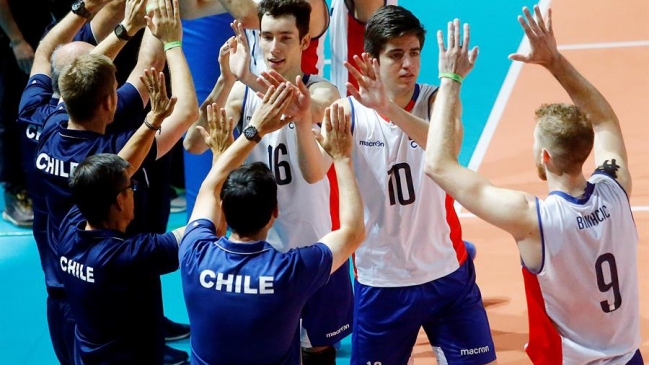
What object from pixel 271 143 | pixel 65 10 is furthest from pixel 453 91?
pixel 65 10

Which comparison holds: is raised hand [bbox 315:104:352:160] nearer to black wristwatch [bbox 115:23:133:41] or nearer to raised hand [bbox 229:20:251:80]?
raised hand [bbox 229:20:251:80]

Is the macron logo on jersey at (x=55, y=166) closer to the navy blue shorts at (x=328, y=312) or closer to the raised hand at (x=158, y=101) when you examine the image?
the raised hand at (x=158, y=101)

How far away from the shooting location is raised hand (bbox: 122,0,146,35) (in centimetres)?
588

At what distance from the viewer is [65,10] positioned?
28.5 ft

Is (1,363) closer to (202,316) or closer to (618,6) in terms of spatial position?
(202,316)

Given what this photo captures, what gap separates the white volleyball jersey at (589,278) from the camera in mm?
4336

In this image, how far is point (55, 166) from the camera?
→ 5379 mm

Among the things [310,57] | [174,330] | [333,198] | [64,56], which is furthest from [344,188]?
[174,330]

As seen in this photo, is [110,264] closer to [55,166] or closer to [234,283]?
[234,283]

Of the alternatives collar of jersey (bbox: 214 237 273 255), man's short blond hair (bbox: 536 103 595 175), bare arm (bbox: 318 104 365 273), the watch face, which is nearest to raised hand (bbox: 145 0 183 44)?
the watch face

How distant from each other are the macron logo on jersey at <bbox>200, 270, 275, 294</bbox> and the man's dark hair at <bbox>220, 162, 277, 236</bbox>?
20 centimetres

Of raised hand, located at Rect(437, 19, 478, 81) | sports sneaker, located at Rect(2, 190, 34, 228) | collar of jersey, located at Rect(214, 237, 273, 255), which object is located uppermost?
raised hand, located at Rect(437, 19, 478, 81)

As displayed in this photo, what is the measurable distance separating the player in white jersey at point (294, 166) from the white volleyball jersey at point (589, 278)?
171cm

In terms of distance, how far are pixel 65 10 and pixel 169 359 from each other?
3427mm
